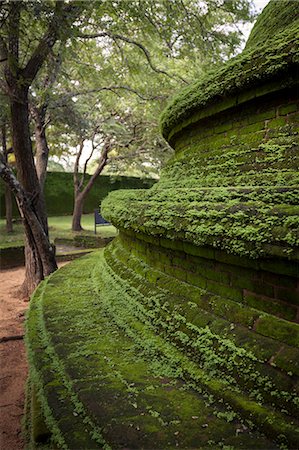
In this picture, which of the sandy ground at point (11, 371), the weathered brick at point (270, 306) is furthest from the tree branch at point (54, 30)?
the weathered brick at point (270, 306)

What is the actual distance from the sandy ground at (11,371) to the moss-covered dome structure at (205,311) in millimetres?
577

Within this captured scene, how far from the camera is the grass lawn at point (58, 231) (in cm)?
1207

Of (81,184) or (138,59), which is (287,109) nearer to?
(138,59)

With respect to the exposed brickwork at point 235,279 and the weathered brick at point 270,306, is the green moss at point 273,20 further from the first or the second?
the weathered brick at point 270,306

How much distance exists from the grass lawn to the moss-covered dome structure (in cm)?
832

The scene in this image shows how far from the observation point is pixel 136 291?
286cm

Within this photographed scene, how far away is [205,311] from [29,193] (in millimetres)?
5184

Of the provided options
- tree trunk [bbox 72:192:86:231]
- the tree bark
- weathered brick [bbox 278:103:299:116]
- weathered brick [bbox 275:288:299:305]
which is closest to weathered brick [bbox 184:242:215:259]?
weathered brick [bbox 275:288:299:305]

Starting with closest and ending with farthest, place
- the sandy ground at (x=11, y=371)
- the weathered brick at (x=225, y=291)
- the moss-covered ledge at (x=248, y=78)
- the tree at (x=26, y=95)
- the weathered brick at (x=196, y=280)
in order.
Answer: the weathered brick at (x=225, y=291)
the weathered brick at (x=196, y=280)
the moss-covered ledge at (x=248, y=78)
the sandy ground at (x=11, y=371)
the tree at (x=26, y=95)

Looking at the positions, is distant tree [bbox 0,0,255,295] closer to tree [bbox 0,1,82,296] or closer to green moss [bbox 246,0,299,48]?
tree [bbox 0,1,82,296]

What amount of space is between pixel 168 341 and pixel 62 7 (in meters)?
5.41

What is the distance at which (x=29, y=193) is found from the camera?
254 inches

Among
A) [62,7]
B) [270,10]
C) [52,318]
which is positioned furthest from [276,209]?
[62,7]

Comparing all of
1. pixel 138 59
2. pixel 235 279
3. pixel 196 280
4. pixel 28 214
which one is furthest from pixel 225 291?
pixel 138 59
